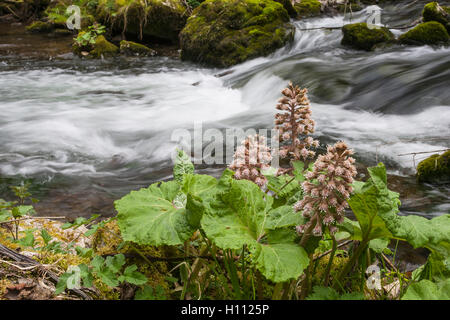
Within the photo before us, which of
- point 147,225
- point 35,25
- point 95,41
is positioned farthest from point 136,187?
point 35,25

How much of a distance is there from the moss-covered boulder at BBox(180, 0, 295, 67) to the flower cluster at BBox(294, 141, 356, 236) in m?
9.43

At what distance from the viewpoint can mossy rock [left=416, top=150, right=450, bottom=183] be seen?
14.3 feet

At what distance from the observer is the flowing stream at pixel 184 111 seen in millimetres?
4805

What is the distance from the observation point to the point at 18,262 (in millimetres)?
1805

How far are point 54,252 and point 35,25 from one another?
17429mm

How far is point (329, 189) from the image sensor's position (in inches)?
57.1

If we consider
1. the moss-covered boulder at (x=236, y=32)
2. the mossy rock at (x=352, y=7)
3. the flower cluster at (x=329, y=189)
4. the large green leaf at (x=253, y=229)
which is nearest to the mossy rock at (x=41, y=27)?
the moss-covered boulder at (x=236, y=32)

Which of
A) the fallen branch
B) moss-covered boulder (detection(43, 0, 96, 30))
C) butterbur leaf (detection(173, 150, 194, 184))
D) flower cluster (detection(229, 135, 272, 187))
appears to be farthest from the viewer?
moss-covered boulder (detection(43, 0, 96, 30))

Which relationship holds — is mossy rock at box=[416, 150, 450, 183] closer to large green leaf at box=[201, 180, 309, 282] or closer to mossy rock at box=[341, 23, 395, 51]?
large green leaf at box=[201, 180, 309, 282]

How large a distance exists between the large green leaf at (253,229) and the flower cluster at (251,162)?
196 millimetres

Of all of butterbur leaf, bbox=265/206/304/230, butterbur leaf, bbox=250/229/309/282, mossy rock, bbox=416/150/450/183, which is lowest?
mossy rock, bbox=416/150/450/183

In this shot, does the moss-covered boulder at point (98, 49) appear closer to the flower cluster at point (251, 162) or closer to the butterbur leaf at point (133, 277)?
the flower cluster at point (251, 162)

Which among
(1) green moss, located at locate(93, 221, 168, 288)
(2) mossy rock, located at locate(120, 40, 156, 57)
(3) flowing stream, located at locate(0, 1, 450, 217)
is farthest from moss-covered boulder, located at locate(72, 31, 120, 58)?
(1) green moss, located at locate(93, 221, 168, 288)

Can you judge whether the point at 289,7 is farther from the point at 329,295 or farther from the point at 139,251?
the point at 329,295
